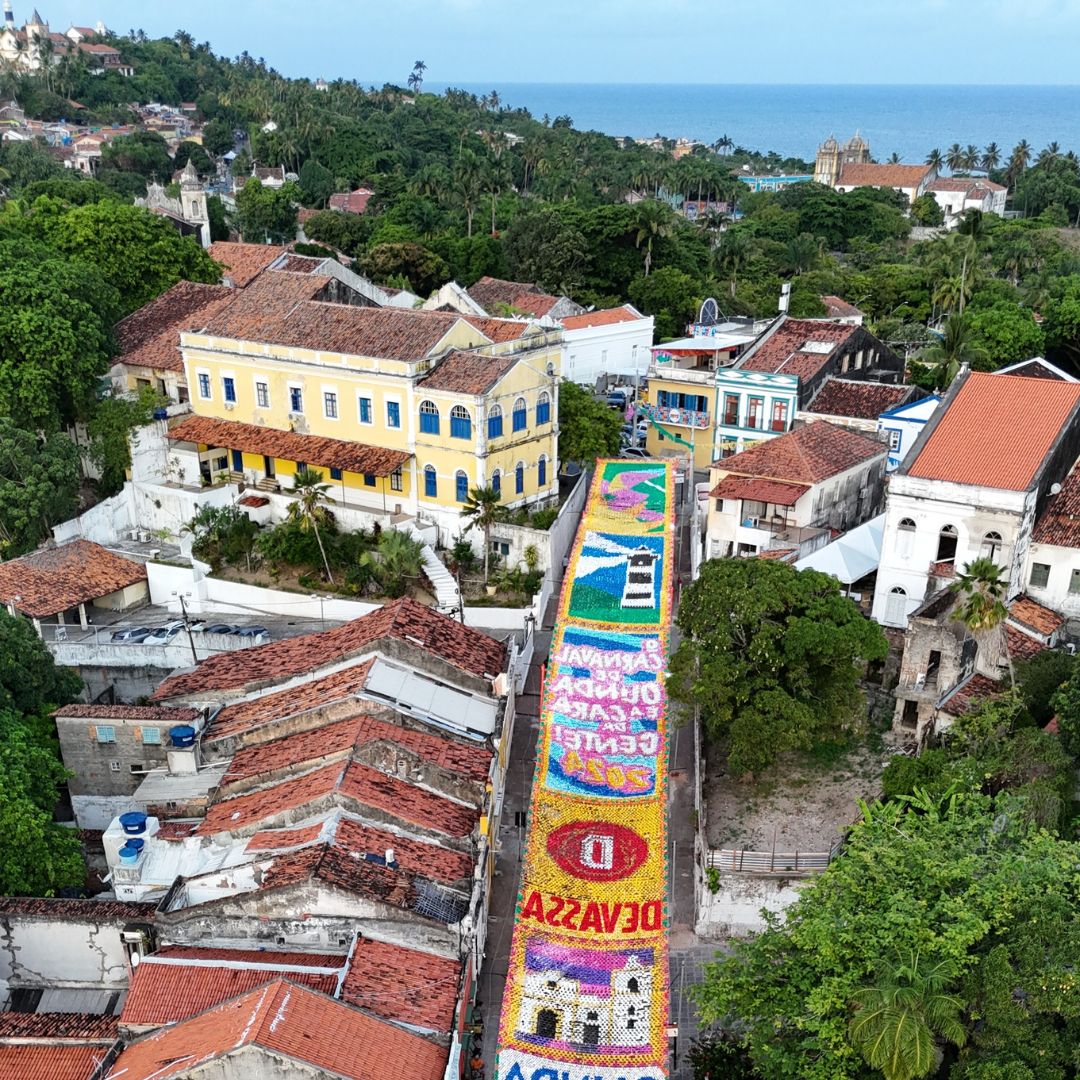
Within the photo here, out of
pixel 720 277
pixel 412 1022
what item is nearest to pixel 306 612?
pixel 412 1022

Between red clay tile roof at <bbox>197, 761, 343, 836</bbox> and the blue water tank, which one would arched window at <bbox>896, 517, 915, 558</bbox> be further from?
the blue water tank

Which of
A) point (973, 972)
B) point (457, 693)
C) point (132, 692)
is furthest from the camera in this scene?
point (132, 692)

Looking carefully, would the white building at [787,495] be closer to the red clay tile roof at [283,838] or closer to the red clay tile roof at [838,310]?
the red clay tile roof at [283,838]

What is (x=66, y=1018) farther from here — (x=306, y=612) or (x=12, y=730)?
(x=306, y=612)

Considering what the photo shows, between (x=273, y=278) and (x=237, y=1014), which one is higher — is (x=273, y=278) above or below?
above

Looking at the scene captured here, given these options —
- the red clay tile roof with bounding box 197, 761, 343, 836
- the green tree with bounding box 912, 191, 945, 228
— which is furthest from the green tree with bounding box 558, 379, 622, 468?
the green tree with bounding box 912, 191, 945, 228

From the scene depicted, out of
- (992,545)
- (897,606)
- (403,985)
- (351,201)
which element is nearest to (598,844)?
(403,985)
